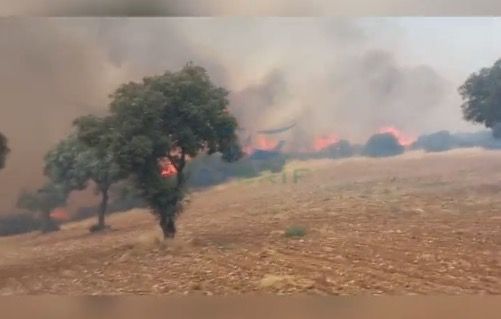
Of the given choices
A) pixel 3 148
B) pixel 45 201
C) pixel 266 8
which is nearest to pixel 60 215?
pixel 45 201

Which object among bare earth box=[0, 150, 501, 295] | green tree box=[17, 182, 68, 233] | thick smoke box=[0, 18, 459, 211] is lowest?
bare earth box=[0, 150, 501, 295]

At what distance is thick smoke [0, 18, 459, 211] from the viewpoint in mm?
983

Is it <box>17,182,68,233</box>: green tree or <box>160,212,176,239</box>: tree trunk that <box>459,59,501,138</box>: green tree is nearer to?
<box>160,212,176,239</box>: tree trunk

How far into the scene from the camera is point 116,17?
39.1 inches

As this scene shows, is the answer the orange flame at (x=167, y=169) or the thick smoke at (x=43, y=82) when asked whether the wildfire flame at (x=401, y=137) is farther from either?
the thick smoke at (x=43, y=82)

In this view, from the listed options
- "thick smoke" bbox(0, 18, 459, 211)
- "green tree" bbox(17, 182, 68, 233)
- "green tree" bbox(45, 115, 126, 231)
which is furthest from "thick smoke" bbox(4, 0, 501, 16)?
"green tree" bbox(17, 182, 68, 233)

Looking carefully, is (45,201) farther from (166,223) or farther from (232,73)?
(232,73)

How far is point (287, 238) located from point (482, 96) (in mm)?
420

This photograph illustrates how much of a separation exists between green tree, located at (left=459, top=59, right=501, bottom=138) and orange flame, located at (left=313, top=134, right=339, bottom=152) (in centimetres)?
23

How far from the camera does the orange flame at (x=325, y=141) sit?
38.7 inches

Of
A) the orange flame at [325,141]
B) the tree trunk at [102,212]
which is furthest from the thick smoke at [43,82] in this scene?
the orange flame at [325,141]

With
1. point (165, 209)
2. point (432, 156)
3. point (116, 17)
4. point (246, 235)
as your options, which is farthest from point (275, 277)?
point (116, 17)

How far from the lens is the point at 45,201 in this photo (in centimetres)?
98

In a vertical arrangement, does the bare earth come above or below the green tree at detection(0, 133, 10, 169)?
below
